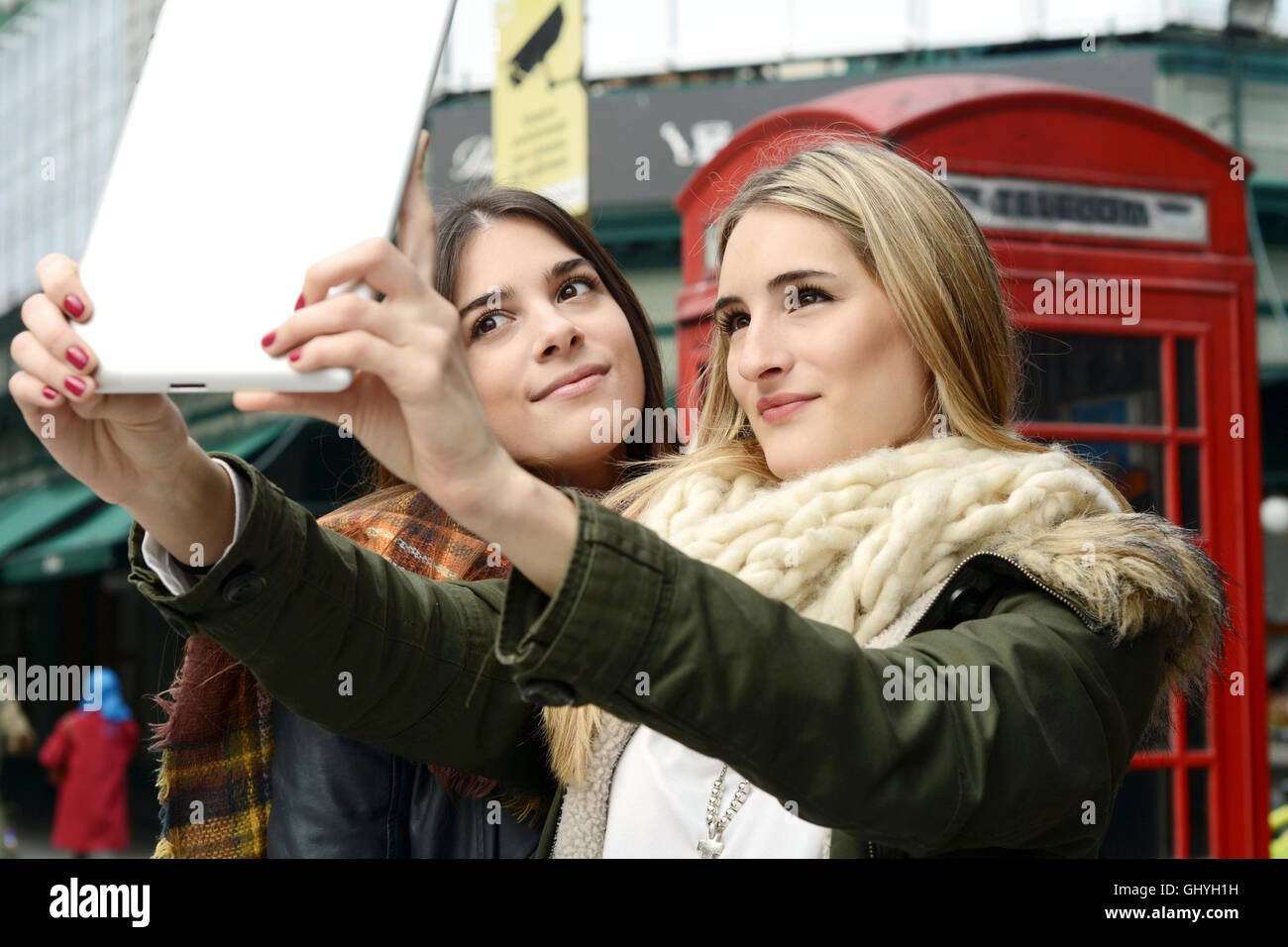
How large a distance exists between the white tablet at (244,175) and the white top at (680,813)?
671 millimetres

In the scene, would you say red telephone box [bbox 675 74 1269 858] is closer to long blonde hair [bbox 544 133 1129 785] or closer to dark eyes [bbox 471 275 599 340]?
dark eyes [bbox 471 275 599 340]

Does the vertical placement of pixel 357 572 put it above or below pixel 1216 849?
above

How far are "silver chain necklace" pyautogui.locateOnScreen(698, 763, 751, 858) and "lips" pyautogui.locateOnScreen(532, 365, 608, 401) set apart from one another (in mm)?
753

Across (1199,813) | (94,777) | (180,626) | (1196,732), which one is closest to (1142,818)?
(1199,813)

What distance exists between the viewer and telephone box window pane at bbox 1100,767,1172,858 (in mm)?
3641

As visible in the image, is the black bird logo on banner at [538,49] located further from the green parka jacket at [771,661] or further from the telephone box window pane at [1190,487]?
the green parka jacket at [771,661]

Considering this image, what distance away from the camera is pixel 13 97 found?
38.9ft

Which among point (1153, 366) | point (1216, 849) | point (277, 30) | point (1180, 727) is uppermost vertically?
point (1153, 366)

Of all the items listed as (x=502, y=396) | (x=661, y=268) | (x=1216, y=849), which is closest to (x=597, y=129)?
(x=661, y=268)

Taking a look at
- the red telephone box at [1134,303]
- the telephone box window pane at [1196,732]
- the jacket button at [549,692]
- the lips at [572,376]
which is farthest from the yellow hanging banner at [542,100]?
the jacket button at [549,692]

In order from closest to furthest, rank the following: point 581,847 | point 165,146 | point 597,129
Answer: point 165,146, point 581,847, point 597,129

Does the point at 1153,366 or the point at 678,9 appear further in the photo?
the point at 678,9
